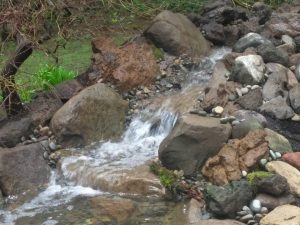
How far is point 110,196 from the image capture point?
246 inches

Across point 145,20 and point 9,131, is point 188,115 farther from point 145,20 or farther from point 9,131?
point 145,20

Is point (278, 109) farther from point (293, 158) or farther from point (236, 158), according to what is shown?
point (236, 158)

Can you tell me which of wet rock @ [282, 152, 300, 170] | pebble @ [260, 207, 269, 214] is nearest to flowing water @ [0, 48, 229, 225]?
pebble @ [260, 207, 269, 214]

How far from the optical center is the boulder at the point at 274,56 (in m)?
8.23

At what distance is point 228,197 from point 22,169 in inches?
111

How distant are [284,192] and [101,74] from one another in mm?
4070

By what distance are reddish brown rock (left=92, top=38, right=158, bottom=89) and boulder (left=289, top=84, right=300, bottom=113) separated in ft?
7.86

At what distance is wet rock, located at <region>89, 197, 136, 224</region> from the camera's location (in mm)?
5734

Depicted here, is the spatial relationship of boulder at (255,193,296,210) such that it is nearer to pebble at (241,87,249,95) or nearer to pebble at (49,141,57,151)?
pebble at (241,87,249,95)

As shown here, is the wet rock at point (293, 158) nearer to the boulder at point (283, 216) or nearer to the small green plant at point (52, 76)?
the boulder at point (283, 216)

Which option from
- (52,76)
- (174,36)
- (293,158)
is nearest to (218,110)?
(293,158)

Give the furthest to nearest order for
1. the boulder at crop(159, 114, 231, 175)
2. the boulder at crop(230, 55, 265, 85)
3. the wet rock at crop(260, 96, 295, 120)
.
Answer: the boulder at crop(230, 55, 265, 85)
the wet rock at crop(260, 96, 295, 120)
the boulder at crop(159, 114, 231, 175)

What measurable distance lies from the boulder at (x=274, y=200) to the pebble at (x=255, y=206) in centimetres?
6

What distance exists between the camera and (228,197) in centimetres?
549
